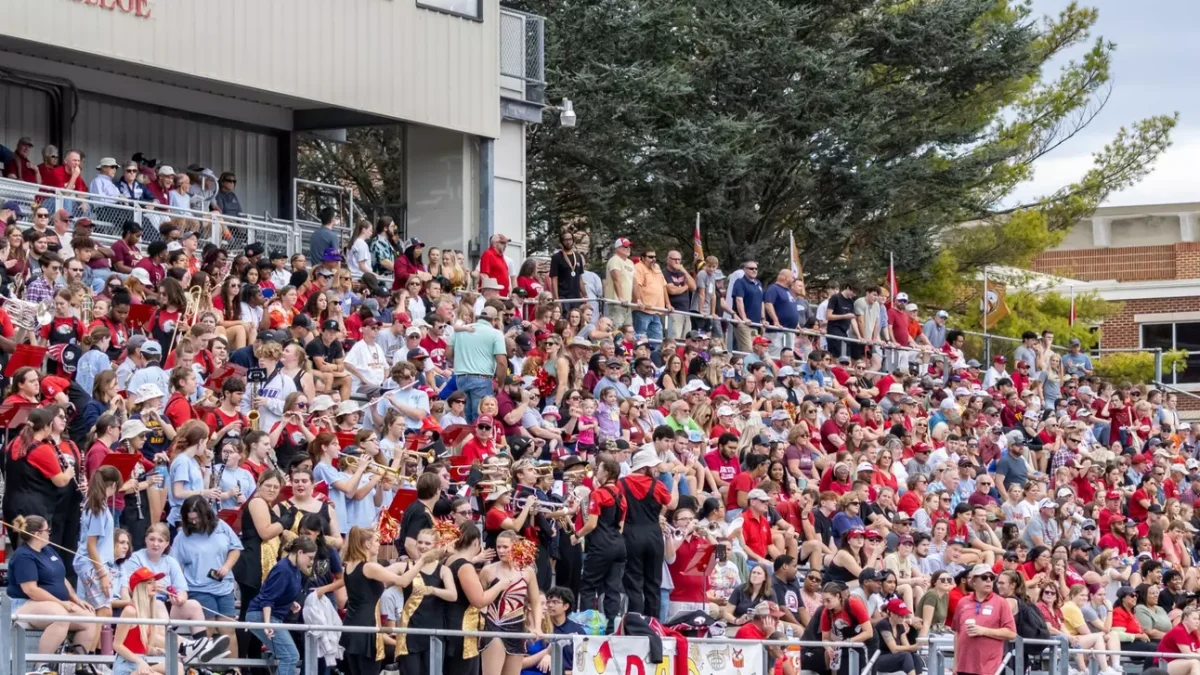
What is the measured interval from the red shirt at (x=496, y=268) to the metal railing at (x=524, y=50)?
692 cm

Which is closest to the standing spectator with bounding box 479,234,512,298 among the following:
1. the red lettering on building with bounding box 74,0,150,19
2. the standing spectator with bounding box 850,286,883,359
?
the red lettering on building with bounding box 74,0,150,19

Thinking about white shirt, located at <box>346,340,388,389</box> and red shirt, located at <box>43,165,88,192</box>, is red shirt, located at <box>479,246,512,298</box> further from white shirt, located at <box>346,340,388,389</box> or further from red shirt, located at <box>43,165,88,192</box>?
white shirt, located at <box>346,340,388,389</box>

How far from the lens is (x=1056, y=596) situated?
20719mm

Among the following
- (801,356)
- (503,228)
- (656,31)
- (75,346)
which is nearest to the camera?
(75,346)

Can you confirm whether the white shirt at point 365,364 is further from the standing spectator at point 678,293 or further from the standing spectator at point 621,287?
the standing spectator at point 678,293

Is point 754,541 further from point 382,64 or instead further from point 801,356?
point 382,64

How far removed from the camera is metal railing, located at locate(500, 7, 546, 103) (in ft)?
105

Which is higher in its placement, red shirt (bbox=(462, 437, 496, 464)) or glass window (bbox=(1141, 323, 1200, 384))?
glass window (bbox=(1141, 323, 1200, 384))

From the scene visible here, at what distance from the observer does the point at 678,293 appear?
89.5 ft

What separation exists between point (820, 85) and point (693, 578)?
69.9 feet

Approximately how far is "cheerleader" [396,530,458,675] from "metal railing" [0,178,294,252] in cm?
848

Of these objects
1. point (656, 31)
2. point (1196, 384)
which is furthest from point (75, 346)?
point (1196, 384)

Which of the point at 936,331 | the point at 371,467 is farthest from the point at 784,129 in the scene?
the point at 371,467

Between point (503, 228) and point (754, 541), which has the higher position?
point (503, 228)
